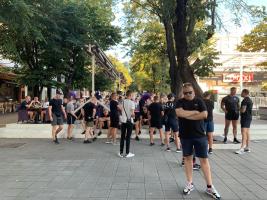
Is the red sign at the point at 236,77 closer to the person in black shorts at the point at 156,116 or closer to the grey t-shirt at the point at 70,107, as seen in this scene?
the grey t-shirt at the point at 70,107

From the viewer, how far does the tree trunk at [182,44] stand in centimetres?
1280

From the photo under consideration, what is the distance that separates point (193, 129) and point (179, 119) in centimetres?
31

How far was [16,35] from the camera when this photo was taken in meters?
17.4

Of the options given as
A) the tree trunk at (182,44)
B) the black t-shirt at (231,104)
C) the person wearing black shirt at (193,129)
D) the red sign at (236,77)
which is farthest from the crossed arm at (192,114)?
the red sign at (236,77)

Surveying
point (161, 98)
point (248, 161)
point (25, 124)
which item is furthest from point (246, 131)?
point (25, 124)

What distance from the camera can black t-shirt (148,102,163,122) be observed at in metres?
12.9

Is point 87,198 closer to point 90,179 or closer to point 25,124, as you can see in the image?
point 90,179

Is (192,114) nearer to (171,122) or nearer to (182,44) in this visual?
(171,122)

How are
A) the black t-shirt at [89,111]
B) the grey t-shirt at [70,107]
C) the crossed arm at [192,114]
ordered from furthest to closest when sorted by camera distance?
1. the grey t-shirt at [70,107]
2. the black t-shirt at [89,111]
3. the crossed arm at [192,114]

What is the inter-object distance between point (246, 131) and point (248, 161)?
1.45 meters

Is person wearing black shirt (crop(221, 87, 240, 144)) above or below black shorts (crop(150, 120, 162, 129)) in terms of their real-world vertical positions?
above

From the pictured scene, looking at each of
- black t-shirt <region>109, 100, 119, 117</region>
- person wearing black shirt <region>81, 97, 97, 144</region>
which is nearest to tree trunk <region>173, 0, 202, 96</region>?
black t-shirt <region>109, 100, 119, 117</region>

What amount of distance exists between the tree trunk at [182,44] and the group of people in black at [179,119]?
39.8 inches

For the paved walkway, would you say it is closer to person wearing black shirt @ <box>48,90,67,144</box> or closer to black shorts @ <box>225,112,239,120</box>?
black shorts @ <box>225,112,239,120</box>
